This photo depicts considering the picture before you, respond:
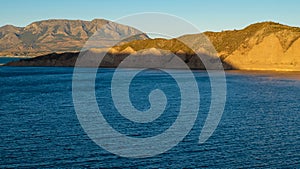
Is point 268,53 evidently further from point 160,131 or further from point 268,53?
point 160,131

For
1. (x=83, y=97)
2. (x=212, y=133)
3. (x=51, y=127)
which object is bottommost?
(x=83, y=97)

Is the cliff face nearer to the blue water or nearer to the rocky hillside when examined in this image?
the rocky hillside

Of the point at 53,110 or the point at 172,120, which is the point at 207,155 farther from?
the point at 53,110

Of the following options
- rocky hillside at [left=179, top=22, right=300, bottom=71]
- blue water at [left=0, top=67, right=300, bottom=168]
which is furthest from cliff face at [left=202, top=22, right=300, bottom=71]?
blue water at [left=0, top=67, right=300, bottom=168]

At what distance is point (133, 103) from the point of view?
61.3 meters

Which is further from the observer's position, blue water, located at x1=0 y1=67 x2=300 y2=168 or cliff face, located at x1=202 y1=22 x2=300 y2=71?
cliff face, located at x1=202 y1=22 x2=300 y2=71

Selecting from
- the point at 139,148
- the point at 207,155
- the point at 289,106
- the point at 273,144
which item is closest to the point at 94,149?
the point at 139,148

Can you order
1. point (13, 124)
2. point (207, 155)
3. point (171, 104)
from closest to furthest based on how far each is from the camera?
1. point (207, 155)
2. point (13, 124)
3. point (171, 104)

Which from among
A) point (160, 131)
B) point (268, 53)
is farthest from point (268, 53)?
point (160, 131)

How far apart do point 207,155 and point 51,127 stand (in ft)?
55.2

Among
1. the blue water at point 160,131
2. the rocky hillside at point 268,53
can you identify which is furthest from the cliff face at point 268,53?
the blue water at point 160,131

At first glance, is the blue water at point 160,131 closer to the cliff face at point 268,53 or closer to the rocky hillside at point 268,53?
the cliff face at point 268,53

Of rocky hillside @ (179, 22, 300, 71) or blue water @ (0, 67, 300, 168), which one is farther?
rocky hillside @ (179, 22, 300, 71)

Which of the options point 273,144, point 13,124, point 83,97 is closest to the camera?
point 273,144
